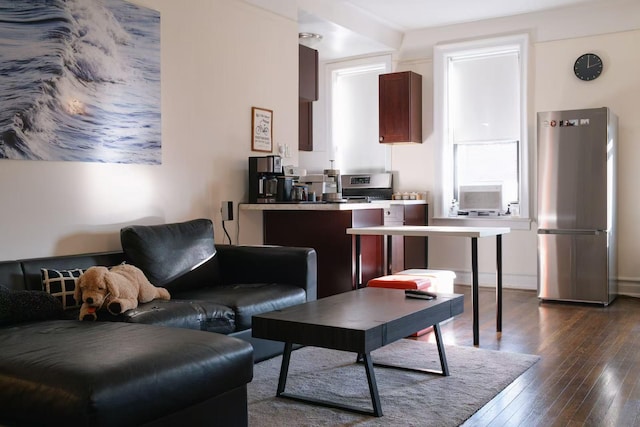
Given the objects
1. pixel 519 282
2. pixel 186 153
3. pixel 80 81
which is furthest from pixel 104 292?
pixel 519 282

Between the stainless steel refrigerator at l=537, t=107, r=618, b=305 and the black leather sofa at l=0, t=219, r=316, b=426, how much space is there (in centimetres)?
281

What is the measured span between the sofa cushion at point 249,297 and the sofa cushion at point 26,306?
0.82m

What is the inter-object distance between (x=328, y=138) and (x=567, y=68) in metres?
2.81

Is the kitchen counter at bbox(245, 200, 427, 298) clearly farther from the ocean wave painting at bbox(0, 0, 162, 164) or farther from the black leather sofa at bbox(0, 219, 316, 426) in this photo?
the ocean wave painting at bbox(0, 0, 162, 164)

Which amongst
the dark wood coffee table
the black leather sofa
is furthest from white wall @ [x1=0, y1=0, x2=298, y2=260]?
the dark wood coffee table

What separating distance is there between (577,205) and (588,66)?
1479 mm

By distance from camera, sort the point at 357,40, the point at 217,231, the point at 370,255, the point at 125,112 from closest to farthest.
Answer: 1. the point at 125,112
2. the point at 217,231
3. the point at 370,255
4. the point at 357,40

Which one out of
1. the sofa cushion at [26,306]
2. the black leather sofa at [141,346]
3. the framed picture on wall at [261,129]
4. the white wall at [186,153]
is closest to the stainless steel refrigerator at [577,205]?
the white wall at [186,153]

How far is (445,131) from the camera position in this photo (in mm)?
7148

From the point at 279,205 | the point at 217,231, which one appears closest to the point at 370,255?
the point at 279,205

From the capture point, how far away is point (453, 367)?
366 centimetres

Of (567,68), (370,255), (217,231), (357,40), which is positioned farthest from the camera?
(357,40)

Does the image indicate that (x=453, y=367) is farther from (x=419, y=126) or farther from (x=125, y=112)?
(x=419, y=126)

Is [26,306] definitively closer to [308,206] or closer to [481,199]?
[308,206]
